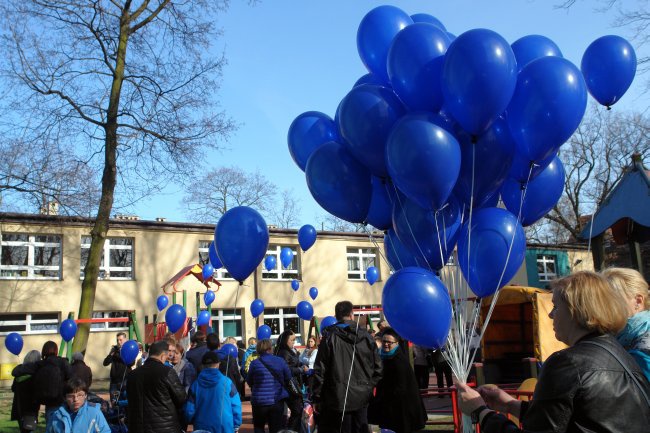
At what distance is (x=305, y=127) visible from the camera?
20.2 feet

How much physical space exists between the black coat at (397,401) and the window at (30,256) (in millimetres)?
18584

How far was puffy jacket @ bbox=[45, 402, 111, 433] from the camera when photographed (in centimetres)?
445

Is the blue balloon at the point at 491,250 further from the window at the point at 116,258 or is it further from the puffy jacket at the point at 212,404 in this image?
the window at the point at 116,258

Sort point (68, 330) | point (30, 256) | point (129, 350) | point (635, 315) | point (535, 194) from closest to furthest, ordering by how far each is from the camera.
Answer: point (635, 315) → point (535, 194) → point (129, 350) → point (68, 330) → point (30, 256)

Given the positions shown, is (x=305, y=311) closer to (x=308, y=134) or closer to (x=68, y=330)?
(x=68, y=330)

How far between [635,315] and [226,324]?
2260 centimetres

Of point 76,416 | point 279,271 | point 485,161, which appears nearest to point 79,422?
point 76,416

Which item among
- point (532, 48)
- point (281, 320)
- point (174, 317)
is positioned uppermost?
point (532, 48)

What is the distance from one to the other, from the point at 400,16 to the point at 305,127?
4.85 feet

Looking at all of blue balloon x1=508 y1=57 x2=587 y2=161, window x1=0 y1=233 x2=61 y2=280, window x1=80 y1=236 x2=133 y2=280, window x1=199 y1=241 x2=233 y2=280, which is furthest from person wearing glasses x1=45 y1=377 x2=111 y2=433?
window x1=199 y1=241 x2=233 y2=280

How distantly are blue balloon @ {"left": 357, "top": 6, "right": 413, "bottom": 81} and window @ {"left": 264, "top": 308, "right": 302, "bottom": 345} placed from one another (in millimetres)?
20363

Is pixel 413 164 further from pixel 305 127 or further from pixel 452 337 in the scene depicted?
pixel 305 127

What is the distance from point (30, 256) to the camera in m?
21.1

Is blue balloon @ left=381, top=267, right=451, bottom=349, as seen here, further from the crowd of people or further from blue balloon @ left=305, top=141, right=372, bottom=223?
the crowd of people
